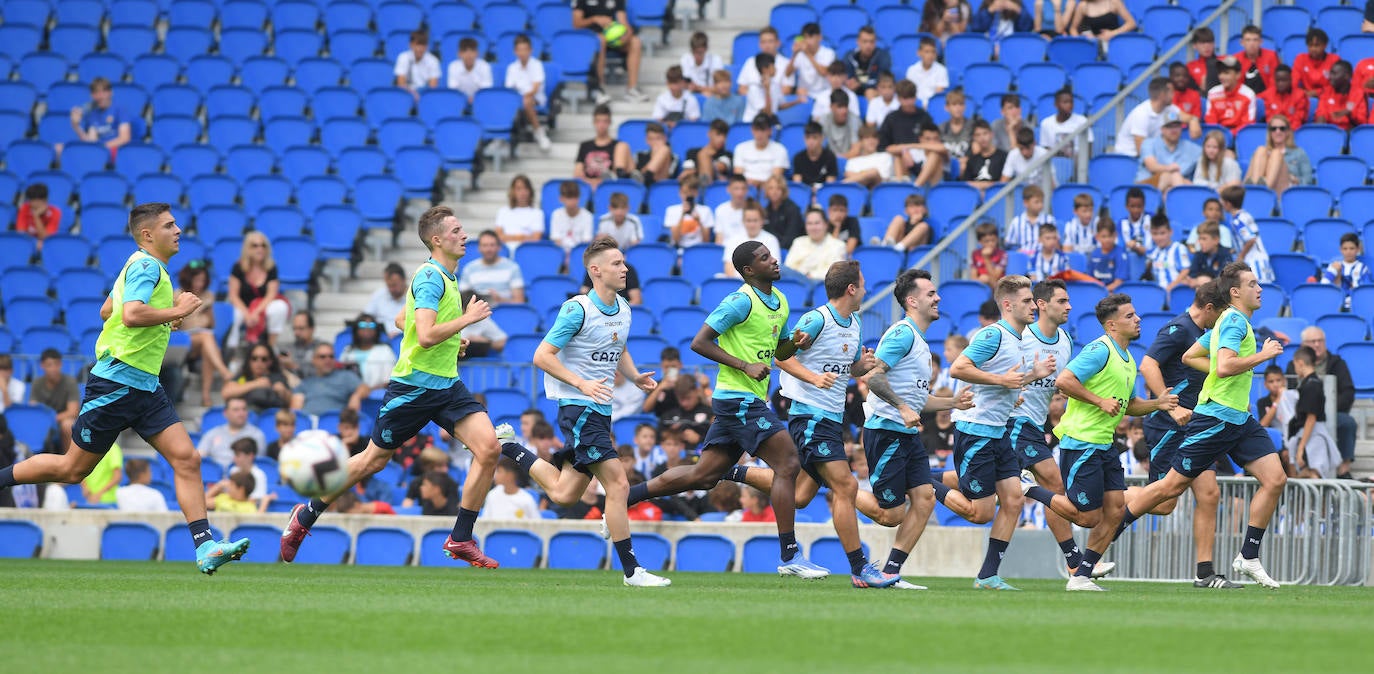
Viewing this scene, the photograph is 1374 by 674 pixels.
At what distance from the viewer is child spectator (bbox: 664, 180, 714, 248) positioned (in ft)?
65.4

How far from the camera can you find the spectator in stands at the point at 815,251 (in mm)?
18562

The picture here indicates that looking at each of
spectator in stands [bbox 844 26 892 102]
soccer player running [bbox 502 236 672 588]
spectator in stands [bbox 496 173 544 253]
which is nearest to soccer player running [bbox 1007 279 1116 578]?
soccer player running [bbox 502 236 672 588]

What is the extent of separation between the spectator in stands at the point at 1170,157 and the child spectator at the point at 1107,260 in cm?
152

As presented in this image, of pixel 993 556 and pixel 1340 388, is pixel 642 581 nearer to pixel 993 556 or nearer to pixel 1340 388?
pixel 993 556

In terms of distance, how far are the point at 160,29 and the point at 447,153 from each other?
20.3 ft

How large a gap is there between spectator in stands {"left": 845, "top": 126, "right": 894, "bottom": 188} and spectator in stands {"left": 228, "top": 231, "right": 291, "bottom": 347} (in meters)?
6.70

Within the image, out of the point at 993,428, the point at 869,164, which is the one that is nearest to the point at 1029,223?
the point at 869,164

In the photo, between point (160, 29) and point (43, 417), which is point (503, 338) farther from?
point (160, 29)

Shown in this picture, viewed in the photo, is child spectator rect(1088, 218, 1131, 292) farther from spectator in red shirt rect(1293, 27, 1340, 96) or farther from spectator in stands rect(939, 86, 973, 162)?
spectator in red shirt rect(1293, 27, 1340, 96)

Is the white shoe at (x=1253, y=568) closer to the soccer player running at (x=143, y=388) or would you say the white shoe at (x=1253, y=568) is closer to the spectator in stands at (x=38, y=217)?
the soccer player running at (x=143, y=388)

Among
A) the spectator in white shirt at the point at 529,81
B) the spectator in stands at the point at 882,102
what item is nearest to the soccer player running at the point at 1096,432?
the spectator in stands at the point at 882,102

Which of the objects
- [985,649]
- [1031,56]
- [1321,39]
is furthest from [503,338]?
[985,649]

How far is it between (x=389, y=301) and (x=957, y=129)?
6.87 meters

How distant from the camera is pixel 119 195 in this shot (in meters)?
22.5
